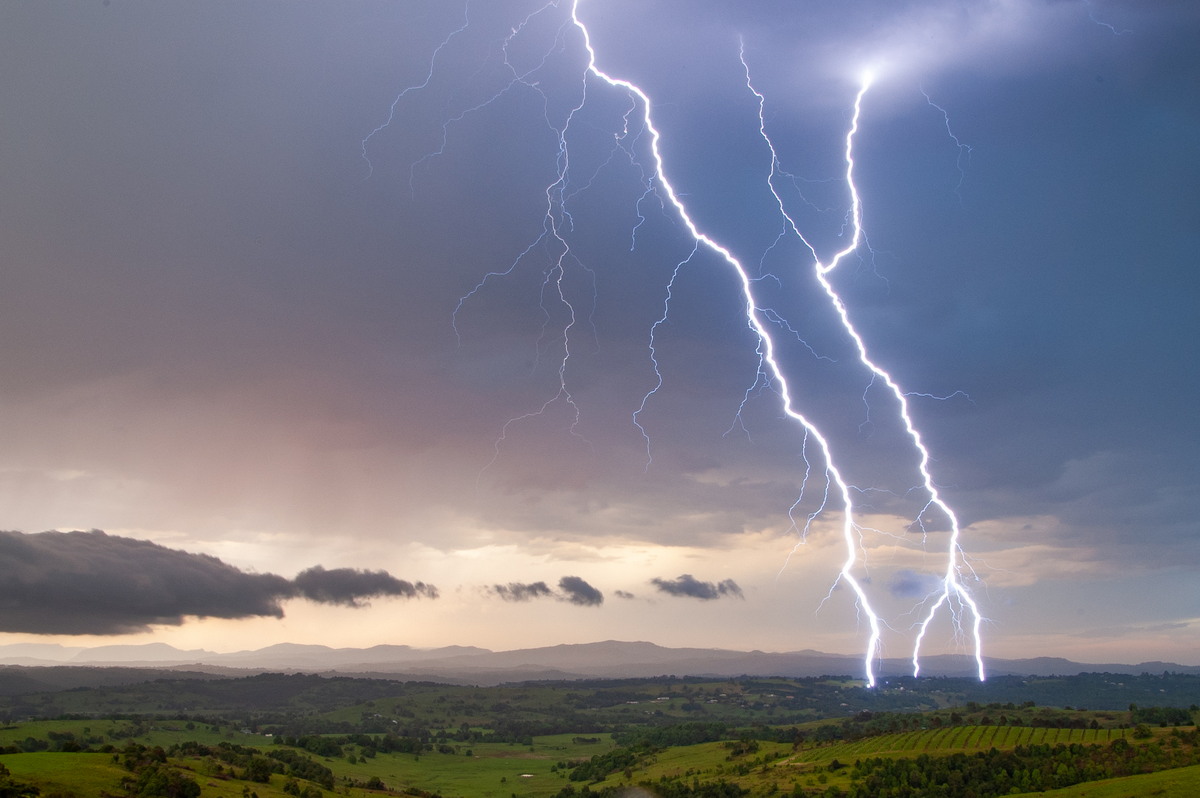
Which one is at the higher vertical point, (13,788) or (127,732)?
(13,788)

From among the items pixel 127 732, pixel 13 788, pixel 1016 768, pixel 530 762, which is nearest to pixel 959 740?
pixel 1016 768

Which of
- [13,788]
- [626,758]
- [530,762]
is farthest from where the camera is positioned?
[530,762]

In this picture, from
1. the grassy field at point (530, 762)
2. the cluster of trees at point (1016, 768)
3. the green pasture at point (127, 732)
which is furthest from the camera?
the green pasture at point (127, 732)

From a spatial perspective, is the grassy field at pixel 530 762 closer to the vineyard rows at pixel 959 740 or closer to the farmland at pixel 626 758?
the vineyard rows at pixel 959 740

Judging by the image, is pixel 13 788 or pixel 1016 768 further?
pixel 1016 768

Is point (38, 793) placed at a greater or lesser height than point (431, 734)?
greater

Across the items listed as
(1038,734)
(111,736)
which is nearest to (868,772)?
(1038,734)

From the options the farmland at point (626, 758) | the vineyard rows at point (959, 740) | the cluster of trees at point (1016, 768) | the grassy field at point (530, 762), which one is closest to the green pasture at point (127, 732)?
the grassy field at point (530, 762)

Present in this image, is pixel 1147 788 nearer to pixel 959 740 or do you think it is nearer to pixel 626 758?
pixel 959 740

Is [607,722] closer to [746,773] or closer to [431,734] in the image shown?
[431,734]
